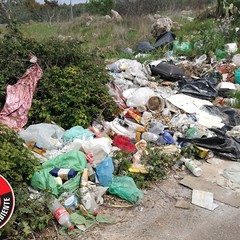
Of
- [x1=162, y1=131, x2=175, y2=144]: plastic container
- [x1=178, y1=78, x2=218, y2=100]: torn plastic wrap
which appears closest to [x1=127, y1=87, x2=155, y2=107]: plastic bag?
[x1=162, y1=131, x2=175, y2=144]: plastic container

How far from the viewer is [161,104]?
5332mm

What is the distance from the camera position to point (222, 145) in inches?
172

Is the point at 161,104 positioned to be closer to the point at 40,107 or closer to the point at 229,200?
the point at 40,107

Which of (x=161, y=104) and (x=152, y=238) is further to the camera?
(x=161, y=104)

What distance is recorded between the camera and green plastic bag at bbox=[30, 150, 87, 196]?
327 cm

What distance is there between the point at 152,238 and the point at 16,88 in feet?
9.58

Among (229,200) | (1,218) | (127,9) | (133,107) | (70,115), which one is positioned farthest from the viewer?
(127,9)

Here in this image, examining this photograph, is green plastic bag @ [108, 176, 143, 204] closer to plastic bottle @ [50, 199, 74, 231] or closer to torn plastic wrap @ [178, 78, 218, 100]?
plastic bottle @ [50, 199, 74, 231]

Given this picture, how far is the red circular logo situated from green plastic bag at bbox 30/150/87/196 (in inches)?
20.3

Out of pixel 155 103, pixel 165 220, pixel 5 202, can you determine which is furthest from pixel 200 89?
pixel 5 202

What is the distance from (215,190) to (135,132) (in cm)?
142

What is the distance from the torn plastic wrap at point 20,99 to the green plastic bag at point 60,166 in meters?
1.15

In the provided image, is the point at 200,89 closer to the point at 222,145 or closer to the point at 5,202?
the point at 222,145

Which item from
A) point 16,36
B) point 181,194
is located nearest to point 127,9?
point 16,36
